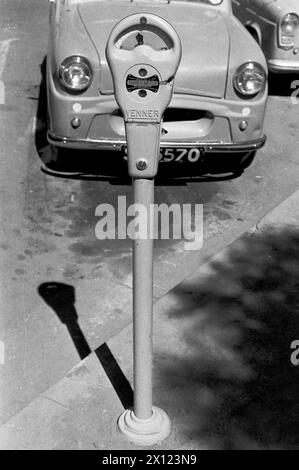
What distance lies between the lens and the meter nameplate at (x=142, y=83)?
340 cm

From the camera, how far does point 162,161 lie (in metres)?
6.51

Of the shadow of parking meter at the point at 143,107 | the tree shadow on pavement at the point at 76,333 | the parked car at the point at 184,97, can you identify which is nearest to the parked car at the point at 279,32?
the parked car at the point at 184,97

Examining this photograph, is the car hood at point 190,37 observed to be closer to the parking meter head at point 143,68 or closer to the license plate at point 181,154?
the license plate at point 181,154

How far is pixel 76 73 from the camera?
6332 mm

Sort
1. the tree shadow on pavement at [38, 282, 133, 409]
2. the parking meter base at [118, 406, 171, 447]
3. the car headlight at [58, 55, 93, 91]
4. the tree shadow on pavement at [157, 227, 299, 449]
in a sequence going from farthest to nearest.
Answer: the car headlight at [58, 55, 93, 91]
the tree shadow on pavement at [38, 282, 133, 409]
the tree shadow on pavement at [157, 227, 299, 449]
the parking meter base at [118, 406, 171, 447]

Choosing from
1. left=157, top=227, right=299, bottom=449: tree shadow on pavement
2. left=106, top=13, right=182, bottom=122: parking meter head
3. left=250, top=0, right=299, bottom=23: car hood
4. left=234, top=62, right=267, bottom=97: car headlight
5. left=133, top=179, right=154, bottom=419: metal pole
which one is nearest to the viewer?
left=106, top=13, right=182, bottom=122: parking meter head

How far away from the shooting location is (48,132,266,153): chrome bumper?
20.8 ft

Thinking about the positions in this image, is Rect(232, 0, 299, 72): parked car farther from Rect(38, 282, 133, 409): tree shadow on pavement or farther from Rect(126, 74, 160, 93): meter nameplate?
Answer: Rect(126, 74, 160, 93): meter nameplate

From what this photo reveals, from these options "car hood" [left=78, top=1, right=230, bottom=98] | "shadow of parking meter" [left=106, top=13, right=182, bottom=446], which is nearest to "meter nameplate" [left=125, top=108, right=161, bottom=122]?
"shadow of parking meter" [left=106, top=13, right=182, bottom=446]

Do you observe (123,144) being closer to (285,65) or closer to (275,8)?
(285,65)

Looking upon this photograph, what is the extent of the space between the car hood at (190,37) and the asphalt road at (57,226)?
34.7 inches

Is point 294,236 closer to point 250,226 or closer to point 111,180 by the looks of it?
point 250,226

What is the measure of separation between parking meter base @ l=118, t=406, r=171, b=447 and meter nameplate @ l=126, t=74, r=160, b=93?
1.50 m

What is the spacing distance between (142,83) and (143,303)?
3.09ft
